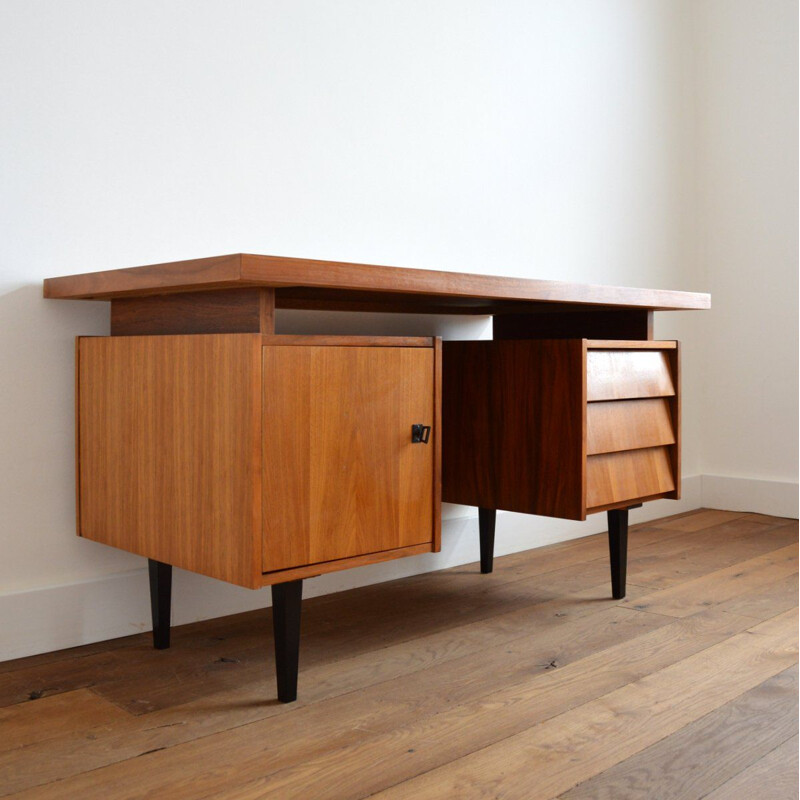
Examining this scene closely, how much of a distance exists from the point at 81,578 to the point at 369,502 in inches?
21.9

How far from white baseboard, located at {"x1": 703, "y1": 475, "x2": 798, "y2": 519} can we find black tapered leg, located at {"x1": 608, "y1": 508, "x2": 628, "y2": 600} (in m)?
1.14

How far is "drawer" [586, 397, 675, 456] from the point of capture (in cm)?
155

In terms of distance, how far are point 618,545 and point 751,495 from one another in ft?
3.95

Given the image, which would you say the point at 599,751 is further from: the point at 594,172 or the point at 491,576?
the point at 594,172

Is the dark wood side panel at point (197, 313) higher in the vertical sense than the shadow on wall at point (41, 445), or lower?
higher

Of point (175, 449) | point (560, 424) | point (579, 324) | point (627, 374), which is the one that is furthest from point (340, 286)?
point (579, 324)

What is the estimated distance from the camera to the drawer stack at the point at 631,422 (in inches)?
61.1

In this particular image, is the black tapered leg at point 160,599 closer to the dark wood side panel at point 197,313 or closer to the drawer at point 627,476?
the dark wood side panel at point 197,313

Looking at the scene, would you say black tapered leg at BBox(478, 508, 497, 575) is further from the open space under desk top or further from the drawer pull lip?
the drawer pull lip

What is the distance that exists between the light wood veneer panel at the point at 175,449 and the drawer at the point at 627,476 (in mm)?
656

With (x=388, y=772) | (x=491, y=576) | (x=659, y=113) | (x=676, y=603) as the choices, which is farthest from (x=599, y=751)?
(x=659, y=113)

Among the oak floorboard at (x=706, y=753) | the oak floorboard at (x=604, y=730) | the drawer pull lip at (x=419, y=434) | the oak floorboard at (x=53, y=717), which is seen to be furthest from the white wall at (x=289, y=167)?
the oak floorboard at (x=706, y=753)

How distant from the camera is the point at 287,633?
1212 millimetres

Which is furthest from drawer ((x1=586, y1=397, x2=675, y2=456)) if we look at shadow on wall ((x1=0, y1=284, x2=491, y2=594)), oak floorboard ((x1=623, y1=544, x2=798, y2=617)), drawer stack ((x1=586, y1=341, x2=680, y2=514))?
shadow on wall ((x1=0, y1=284, x2=491, y2=594))
